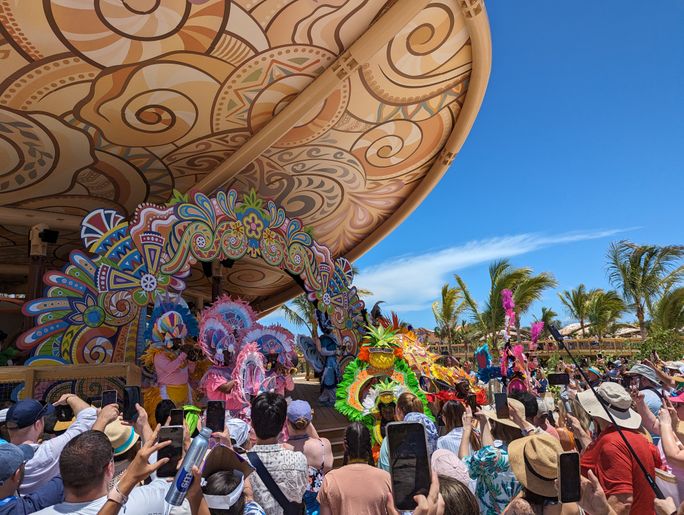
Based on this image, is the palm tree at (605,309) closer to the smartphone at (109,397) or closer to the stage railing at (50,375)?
the stage railing at (50,375)

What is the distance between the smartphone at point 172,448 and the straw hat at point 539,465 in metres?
1.35

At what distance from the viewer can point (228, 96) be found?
7.36 m

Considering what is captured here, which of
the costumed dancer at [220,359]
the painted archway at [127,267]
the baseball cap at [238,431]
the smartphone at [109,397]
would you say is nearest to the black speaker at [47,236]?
the painted archway at [127,267]

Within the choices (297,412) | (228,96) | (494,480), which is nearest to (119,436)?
(297,412)

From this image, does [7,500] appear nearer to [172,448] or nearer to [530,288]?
[172,448]

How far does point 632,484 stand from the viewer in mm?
2336

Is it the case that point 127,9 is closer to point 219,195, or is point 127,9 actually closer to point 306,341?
point 219,195

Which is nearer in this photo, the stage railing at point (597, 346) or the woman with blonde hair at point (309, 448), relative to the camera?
the woman with blonde hair at point (309, 448)

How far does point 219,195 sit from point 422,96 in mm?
4039

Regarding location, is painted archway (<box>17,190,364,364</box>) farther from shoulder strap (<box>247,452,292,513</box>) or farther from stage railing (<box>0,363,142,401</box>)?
shoulder strap (<box>247,452,292,513</box>)

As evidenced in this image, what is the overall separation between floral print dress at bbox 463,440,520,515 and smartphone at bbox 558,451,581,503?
828 mm

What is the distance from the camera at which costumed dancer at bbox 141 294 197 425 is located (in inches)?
275

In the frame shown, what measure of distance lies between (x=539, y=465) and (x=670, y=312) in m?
19.1

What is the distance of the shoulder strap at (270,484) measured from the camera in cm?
225
